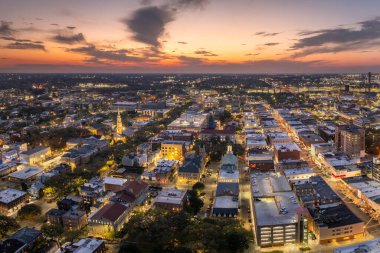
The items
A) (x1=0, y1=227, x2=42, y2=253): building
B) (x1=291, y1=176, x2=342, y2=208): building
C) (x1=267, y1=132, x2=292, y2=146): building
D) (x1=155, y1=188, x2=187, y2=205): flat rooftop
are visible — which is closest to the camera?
(x1=0, y1=227, x2=42, y2=253): building

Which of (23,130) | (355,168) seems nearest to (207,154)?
(355,168)

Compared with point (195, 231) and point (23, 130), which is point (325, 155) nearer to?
point (195, 231)

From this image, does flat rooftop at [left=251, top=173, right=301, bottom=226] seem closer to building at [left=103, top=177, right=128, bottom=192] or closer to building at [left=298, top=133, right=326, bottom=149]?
building at [left=103, top=177, right=128, bottom=192]

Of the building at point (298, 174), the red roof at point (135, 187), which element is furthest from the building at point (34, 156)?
the building at point (298, 174)

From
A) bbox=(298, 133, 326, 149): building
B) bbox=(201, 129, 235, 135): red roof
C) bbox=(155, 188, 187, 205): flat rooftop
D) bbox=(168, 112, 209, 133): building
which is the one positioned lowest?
bbox=(155, 188, 187, 205): flat rooftop

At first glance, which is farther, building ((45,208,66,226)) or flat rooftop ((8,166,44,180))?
flat rooftop ((8,166,44,180))

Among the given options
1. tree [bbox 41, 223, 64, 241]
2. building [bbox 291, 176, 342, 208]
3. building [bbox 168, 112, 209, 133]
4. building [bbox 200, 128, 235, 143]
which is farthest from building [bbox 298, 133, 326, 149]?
tree [bbox 41, 223, 64, 241]

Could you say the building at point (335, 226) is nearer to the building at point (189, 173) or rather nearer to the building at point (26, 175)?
the building at point (189, 173)

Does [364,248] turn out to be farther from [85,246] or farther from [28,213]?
[28,213]
